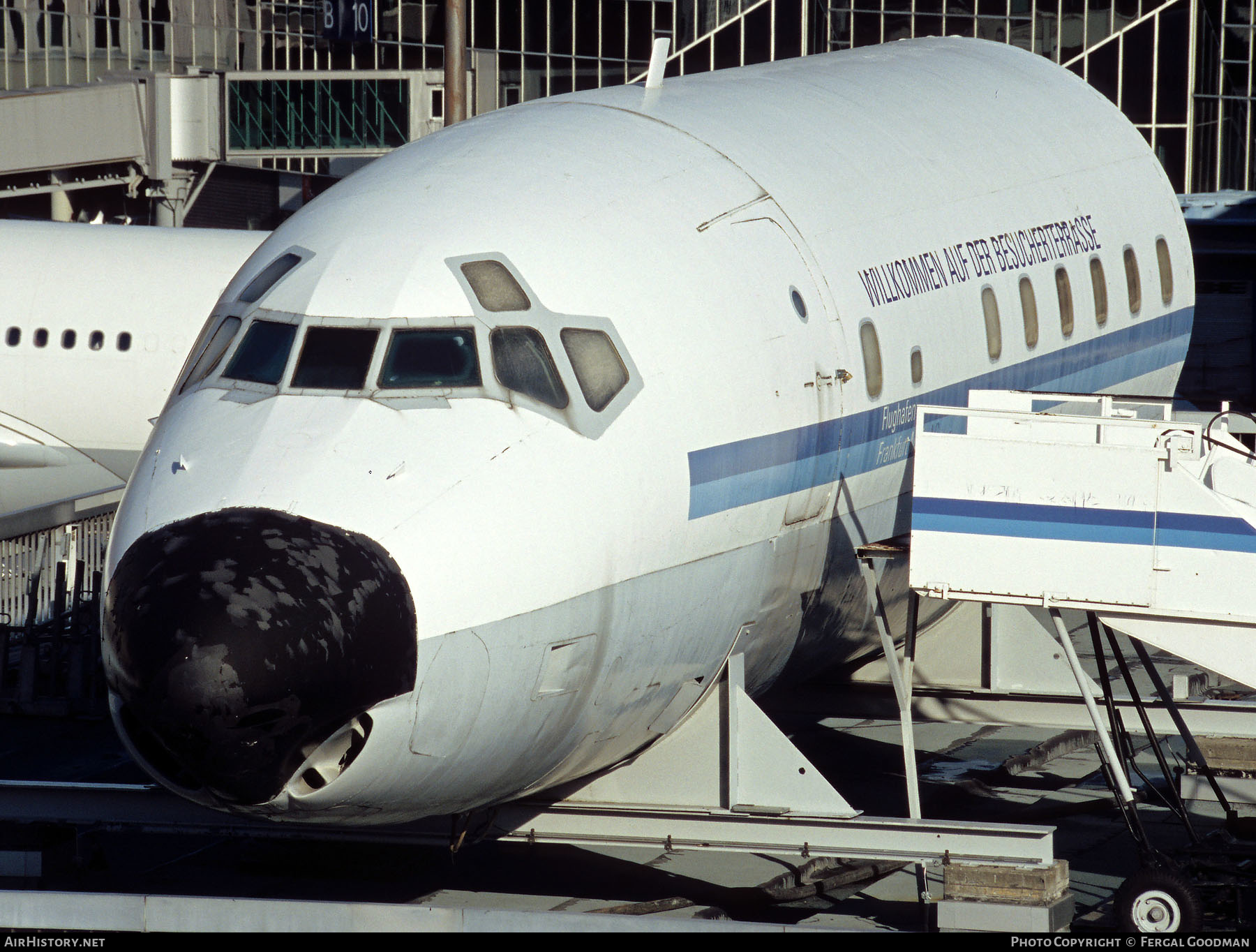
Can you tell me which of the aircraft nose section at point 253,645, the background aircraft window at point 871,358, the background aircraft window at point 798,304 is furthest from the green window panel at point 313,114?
the aircraft nose section at point 253,645

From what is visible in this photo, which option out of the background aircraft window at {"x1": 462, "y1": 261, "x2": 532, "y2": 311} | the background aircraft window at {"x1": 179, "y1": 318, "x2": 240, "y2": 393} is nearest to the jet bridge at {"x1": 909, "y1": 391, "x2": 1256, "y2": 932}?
the background aircraft window at {"x1": 462, "y1": 261, "x2": 532, "y2": 311}

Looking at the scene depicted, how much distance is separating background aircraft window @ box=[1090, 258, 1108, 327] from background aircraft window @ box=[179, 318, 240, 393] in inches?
347

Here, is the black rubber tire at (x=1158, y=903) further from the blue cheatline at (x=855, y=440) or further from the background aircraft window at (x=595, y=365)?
the background aircraft window at (x=595, y=365)

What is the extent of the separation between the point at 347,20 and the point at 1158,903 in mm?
51709

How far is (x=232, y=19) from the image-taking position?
210 ft

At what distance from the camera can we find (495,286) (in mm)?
10773

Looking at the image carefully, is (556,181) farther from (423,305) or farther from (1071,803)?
(1071,803)

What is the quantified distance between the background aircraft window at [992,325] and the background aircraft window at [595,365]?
4.92 meters

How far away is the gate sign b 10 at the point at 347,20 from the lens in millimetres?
58531

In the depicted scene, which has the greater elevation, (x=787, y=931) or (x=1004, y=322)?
(x=1004, y=322)

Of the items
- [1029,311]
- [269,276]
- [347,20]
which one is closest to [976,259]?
[1029,311]

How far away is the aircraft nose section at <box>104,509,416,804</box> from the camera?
349 inches

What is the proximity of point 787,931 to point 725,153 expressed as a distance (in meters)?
5.33
